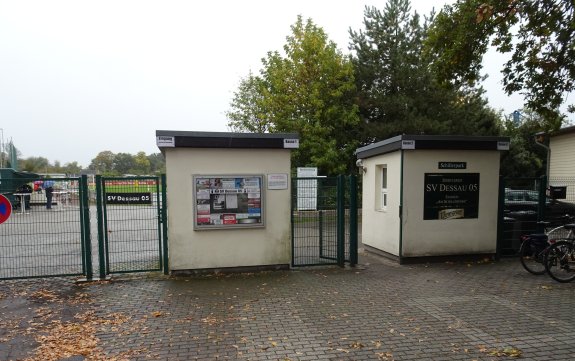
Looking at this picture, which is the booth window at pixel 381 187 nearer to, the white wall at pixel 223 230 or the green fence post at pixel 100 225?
the white wall at pixel 223 230

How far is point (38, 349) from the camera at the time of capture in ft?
14.6

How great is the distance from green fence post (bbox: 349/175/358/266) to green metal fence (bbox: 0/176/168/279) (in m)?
3.69

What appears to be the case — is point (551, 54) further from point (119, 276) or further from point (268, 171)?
point (119, 276)

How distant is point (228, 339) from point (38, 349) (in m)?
2.09

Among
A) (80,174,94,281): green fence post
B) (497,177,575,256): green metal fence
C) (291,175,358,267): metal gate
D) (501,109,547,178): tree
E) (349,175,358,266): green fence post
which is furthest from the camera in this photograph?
(501,109,547,178): tree

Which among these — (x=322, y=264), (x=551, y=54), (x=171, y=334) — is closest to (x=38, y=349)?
(x=171, y=334)

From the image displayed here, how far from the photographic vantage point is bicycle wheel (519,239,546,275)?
25.1 ft

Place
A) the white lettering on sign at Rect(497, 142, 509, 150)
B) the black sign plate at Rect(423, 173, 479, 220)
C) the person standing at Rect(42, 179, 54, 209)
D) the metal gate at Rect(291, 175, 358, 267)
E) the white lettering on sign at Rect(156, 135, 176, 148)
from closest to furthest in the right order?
1. the person standing at Rect(42, 179, 54, 209)
2. the white lettering on sign at Rect(156, 135, 176, 148)
3. the metal gate at Rect(291, 175, 358, 267)
4. the black sign plate at Rect(423, 173, 479, 220)
5. the white lettering on sign at Rect(497, 142, 509, 150)

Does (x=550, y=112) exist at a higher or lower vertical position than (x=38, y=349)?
higher

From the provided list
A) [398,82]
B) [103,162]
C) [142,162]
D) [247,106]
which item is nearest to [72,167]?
[103,162]

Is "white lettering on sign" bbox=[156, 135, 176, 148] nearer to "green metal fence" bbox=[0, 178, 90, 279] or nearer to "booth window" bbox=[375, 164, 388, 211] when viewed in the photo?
"green metal fence" bbox=[0, 178, 90, 279]

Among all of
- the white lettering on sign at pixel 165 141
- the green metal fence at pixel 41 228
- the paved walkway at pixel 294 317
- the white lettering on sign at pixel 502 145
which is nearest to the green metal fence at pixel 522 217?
the white lettering on sign at pixel 502 145

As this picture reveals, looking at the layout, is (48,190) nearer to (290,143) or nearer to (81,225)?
(81,225)

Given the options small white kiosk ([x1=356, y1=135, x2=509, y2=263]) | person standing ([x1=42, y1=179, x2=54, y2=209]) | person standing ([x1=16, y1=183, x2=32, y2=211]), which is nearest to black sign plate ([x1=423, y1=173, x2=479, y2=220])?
small white kiosk ([x1=356, y1=135, x2=509, y2=263])
